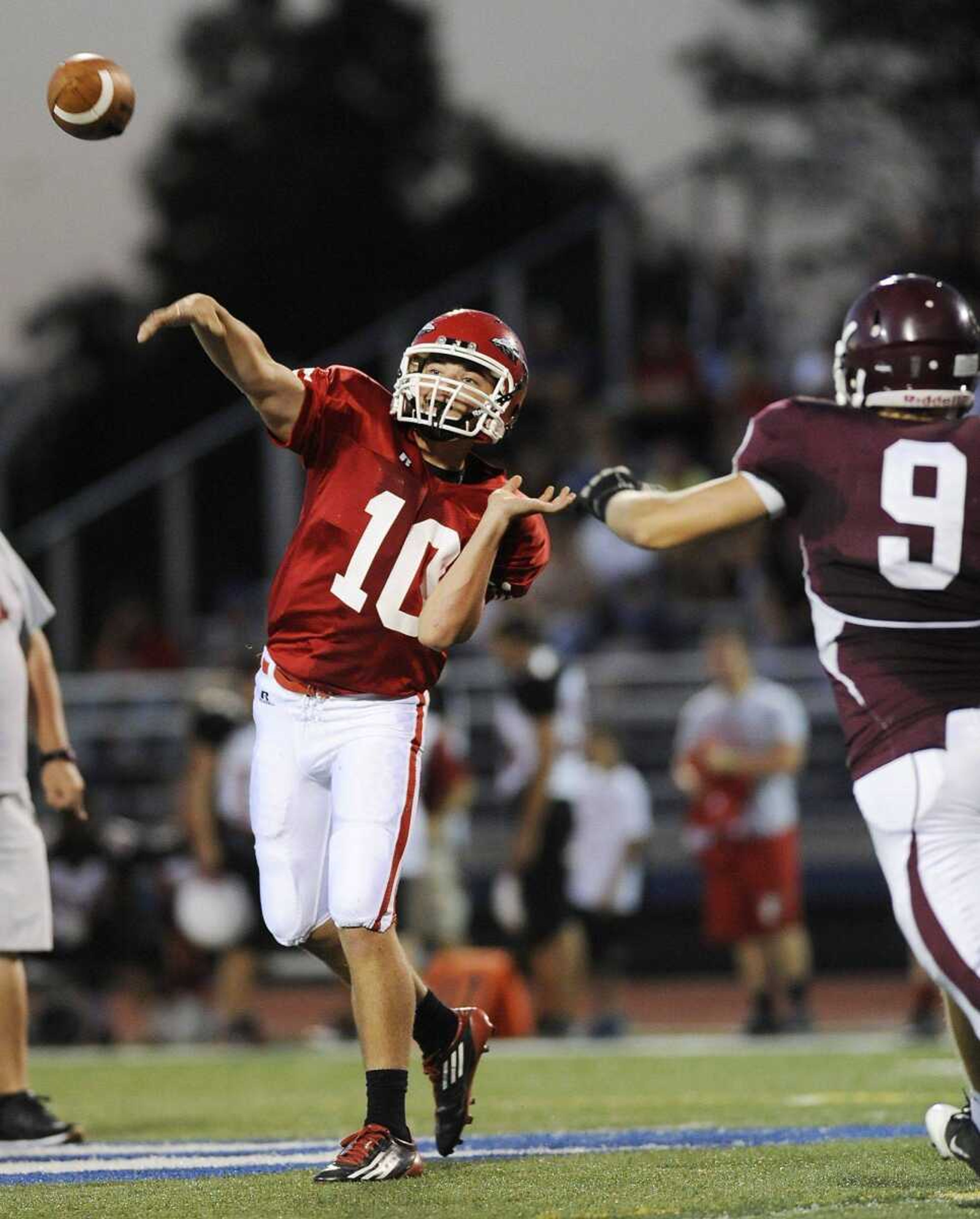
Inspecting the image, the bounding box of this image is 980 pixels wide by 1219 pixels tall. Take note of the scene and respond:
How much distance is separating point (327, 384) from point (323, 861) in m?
1.12

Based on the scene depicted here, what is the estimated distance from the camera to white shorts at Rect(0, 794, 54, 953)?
582cm

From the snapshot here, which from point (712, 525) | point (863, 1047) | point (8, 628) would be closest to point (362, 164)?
point (863, 1047)

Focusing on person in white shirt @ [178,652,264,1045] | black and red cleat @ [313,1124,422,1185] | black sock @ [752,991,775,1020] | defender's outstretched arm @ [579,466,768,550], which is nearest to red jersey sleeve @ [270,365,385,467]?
defender's outstretched arm @ [579,466,768,550]

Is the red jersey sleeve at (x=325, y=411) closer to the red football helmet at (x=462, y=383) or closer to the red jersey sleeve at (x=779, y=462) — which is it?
the red football helmet at (x=462, y=383)

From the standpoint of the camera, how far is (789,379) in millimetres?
15727

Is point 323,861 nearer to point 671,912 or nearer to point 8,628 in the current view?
point 8,628

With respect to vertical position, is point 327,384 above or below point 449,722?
above

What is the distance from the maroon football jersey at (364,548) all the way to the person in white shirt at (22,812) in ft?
3.80

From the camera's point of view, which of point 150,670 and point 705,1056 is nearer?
point 705,1056

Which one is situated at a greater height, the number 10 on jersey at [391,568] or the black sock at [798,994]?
the number 10 on jersey at [391,568]

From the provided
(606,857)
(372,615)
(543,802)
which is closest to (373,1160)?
(372,615)

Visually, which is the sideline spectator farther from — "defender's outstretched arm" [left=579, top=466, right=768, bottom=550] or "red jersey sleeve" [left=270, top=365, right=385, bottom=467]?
"defender's outstretched arm" [left=579, top=466, right=768, bottom=550]

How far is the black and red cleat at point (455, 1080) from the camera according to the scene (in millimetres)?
5160

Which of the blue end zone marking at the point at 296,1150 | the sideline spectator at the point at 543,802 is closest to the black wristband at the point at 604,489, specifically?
the blue end zone marking at the point at 296,1150
